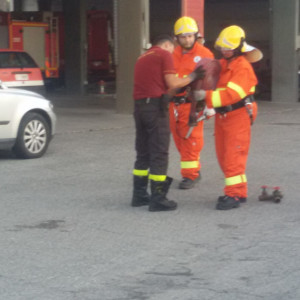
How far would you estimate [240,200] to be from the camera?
8.62 meters

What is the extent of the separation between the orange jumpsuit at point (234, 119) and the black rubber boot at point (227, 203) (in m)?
0.04

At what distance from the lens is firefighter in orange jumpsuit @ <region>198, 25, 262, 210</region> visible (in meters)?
8.27

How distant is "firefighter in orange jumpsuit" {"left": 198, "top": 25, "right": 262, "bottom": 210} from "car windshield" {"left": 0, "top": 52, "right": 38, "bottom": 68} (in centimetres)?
1264

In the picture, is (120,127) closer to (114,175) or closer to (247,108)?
(114,175)

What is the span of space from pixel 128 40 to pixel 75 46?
8.57 meters

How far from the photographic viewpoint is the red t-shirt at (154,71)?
26.5 feet

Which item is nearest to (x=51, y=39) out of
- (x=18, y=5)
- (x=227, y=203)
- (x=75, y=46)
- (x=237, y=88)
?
(x=75, y=46)

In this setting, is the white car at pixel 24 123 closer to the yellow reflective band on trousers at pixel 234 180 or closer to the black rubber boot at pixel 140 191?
the black rubber boot at pixel 140 191

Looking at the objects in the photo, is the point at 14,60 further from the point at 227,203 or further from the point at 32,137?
the point at 227,203

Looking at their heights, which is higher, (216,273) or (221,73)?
(221,73)

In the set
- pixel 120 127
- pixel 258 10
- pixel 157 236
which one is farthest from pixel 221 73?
pixel 258 10

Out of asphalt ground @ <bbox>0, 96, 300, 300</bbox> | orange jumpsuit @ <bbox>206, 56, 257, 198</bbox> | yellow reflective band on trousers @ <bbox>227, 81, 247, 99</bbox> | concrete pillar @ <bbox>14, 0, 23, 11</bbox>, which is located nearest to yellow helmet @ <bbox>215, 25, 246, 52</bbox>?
orange jumpsuit @ <bbox>206, 56, 257, 198</bbox>

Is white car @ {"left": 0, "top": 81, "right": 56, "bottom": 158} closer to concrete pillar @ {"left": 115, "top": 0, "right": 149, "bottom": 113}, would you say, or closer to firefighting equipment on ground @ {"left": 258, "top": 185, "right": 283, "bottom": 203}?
firefighting equipment on ground @ {"left": 258, "top": 185, "right": 283, "bottom": 203}

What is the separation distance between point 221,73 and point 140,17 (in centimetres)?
1110
